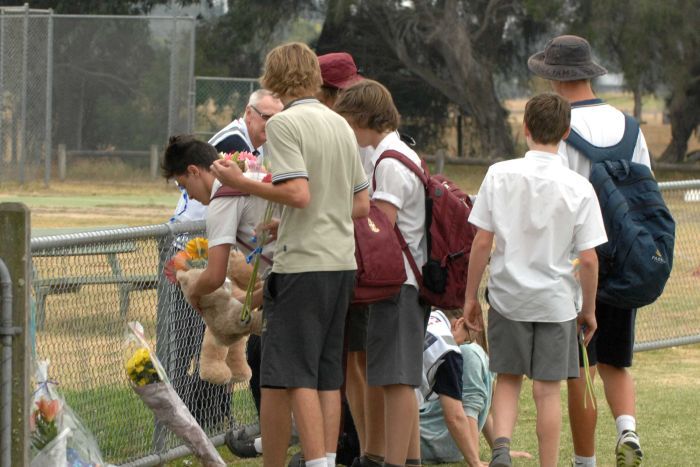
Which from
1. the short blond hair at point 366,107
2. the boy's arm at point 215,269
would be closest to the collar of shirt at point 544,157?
the short blond hair at point 366,107

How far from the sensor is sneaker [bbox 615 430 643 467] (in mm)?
5844

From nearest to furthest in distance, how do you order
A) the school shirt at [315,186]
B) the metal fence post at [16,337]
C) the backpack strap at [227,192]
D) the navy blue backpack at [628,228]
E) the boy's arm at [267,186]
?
the metal fence post at [16,337]
the boy's arm at [267,186]
the school shirt at [315,186]
the backpack strap at [227,192]
the navy blue backpack at [628,228]

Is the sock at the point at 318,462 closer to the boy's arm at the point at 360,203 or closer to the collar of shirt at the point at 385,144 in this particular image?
the boy's arm at the point at 360,203

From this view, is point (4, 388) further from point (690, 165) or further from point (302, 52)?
point (690, 165)

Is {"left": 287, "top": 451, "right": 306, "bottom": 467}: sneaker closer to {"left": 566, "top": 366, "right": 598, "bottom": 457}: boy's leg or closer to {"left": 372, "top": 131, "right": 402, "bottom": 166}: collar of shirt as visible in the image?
{"left": 566, "top": 366, "right": 598, "bottom": 457}: boy's leg

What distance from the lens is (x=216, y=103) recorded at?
26922mm

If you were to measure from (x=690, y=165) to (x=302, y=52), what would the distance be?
2926 cm

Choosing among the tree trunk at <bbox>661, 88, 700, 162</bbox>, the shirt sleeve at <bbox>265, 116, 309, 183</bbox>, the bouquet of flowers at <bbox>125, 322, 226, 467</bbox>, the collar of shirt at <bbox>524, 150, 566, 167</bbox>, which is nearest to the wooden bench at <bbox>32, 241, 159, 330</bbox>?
the bouquet of flowers at <bbox>125, 322, 226, 467</bbox>

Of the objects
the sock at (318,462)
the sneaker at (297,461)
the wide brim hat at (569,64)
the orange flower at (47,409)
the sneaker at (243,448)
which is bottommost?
the sneaker at (243,448)

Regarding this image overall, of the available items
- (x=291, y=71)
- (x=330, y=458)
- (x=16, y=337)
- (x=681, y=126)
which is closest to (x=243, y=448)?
(x=330, y=458)

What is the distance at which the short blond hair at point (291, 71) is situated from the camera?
199 inches

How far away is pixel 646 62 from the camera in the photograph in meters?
32.0

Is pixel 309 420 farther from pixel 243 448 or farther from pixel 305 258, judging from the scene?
pixel 243 448

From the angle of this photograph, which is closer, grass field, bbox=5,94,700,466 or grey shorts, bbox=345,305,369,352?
grass field, bbox=5,94,700,466
